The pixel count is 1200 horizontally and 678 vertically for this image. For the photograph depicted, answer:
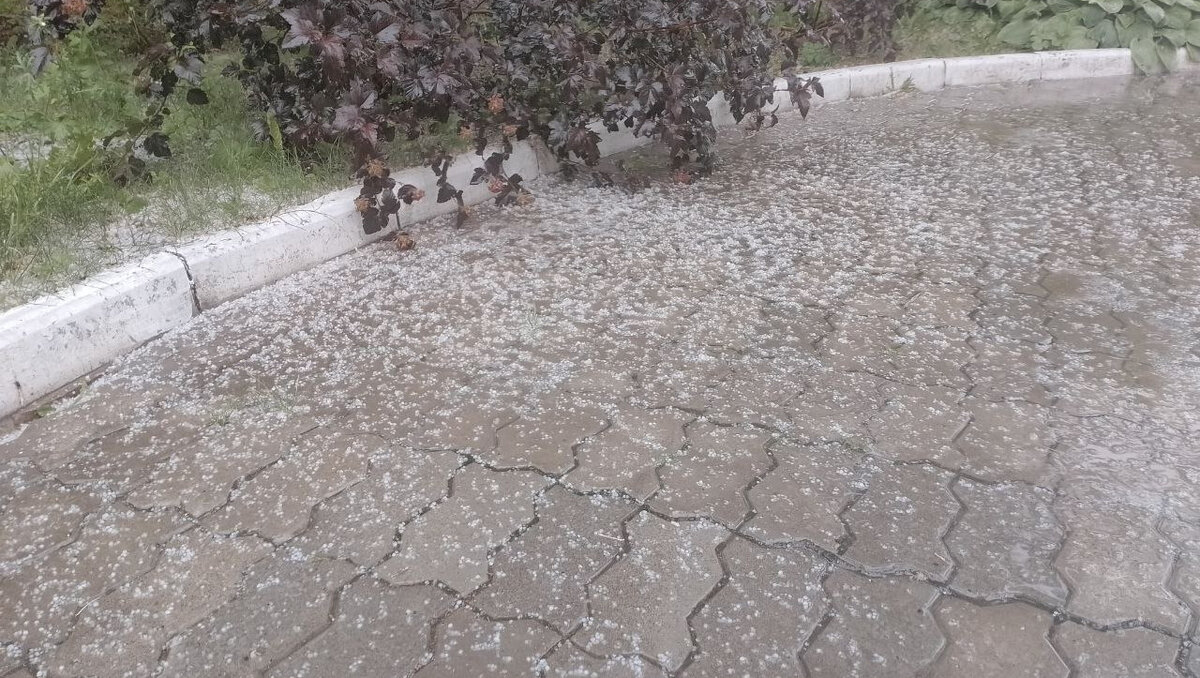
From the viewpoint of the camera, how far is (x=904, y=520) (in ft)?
7.35

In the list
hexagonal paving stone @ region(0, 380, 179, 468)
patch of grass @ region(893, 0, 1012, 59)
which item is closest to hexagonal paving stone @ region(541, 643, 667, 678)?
hexagonal paving stone @ region(0, 380, 179, 468)

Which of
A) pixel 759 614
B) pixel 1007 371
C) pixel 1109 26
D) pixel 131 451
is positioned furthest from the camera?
pixel 1109 26

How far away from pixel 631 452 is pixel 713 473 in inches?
9.6

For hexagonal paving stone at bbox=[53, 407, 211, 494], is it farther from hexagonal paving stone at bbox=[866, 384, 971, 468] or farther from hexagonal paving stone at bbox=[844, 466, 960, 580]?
hexagonal paving stone at bbox=[866, 384, 971, 468]

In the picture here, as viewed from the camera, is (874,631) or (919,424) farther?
(919,424)

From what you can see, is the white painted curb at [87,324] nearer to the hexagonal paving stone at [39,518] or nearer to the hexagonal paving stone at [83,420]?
the hexagonal paving stone at [83,420]

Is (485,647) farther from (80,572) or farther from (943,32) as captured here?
(943,32)

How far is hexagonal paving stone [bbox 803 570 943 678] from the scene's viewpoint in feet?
6.01

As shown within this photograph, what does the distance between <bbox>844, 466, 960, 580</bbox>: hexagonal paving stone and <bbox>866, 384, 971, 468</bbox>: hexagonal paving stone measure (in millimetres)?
77

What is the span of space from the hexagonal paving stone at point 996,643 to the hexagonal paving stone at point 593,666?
1.89ft

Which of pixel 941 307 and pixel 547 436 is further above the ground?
pixel 547 436

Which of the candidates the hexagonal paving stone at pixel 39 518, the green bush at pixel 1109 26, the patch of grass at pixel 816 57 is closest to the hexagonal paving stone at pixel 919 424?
the hexagonal paving stone at pixel 39 518

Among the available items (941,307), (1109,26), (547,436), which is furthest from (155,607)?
(1109,26)

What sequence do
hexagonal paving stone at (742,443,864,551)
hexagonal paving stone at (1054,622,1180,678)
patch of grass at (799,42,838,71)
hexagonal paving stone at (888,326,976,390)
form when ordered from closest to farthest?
hexagonal paving stone at (1054,622,1180,678) < hexagonal paving stone at (742,443,864,551) < hexagonal paving stone at (888,326,976,390) < patch of grass at (799,42,838,71)
